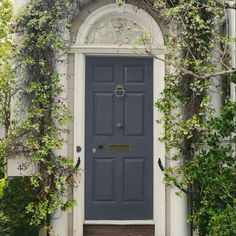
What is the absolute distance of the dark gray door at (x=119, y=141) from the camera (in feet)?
21.7

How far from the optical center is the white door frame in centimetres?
649

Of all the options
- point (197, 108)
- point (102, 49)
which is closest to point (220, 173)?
point (197, 108)

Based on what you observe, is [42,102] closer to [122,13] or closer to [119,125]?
[119,125]

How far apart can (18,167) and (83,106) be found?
1.14 m

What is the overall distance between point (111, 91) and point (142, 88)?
1.35 feet

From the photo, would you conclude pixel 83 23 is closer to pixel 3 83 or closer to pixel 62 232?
pixel 3 83

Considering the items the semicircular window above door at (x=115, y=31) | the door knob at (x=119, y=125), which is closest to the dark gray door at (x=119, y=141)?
the door knob at (x=119, y=125)

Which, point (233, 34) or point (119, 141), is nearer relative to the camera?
point (233, 34)

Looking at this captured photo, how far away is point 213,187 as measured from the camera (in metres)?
5.10

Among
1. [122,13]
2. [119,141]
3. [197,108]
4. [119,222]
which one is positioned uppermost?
[122,13]

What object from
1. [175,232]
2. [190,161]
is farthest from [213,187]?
[175,232]

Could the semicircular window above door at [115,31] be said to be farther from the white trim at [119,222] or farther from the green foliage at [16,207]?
the white trim at [119,222]

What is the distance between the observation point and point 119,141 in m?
6.64

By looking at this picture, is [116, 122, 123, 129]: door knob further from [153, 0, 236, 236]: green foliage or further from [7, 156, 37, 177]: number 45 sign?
[7, 156, 37, 177]: number 45 sign
